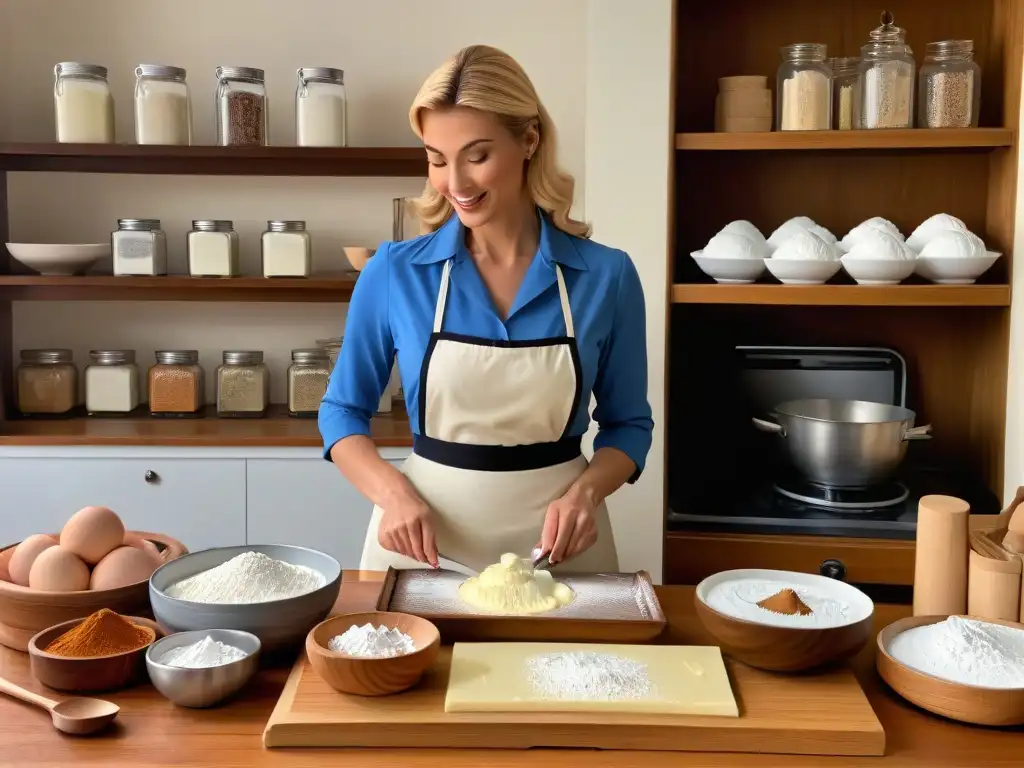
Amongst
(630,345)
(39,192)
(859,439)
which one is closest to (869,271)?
(859,439)

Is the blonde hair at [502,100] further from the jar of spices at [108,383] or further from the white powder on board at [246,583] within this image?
the jar of spices at [108,383]

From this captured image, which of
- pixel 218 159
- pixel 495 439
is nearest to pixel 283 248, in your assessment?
pixel 218 159

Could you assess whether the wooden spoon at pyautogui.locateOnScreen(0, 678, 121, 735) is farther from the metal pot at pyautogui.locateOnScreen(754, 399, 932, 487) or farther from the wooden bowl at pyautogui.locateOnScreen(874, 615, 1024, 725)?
the metal pot at pyautogui.locateOnScreen(754, 399, 932, 487)

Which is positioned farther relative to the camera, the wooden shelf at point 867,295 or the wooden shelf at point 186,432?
the wooden shelf at point 186,432

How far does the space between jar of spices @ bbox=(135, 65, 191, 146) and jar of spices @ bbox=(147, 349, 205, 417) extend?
61cm

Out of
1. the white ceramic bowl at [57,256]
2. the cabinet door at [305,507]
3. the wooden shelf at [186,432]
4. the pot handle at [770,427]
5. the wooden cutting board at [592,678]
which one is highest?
the white ceramic bowl at [57,256]

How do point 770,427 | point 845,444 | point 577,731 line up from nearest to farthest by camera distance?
point 577,731, point 845,444, point 770,427

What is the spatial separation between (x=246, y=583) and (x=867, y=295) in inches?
70.8

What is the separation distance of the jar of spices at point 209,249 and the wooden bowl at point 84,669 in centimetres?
186

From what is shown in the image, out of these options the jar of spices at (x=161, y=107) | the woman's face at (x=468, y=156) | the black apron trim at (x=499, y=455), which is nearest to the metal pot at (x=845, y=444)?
the black apron trim at (x=499, y=455)

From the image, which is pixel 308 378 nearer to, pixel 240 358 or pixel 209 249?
pixel 240 358

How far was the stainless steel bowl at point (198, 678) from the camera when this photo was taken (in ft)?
4.00

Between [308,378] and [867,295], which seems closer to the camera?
[867,295]

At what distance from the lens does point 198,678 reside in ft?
4.00
